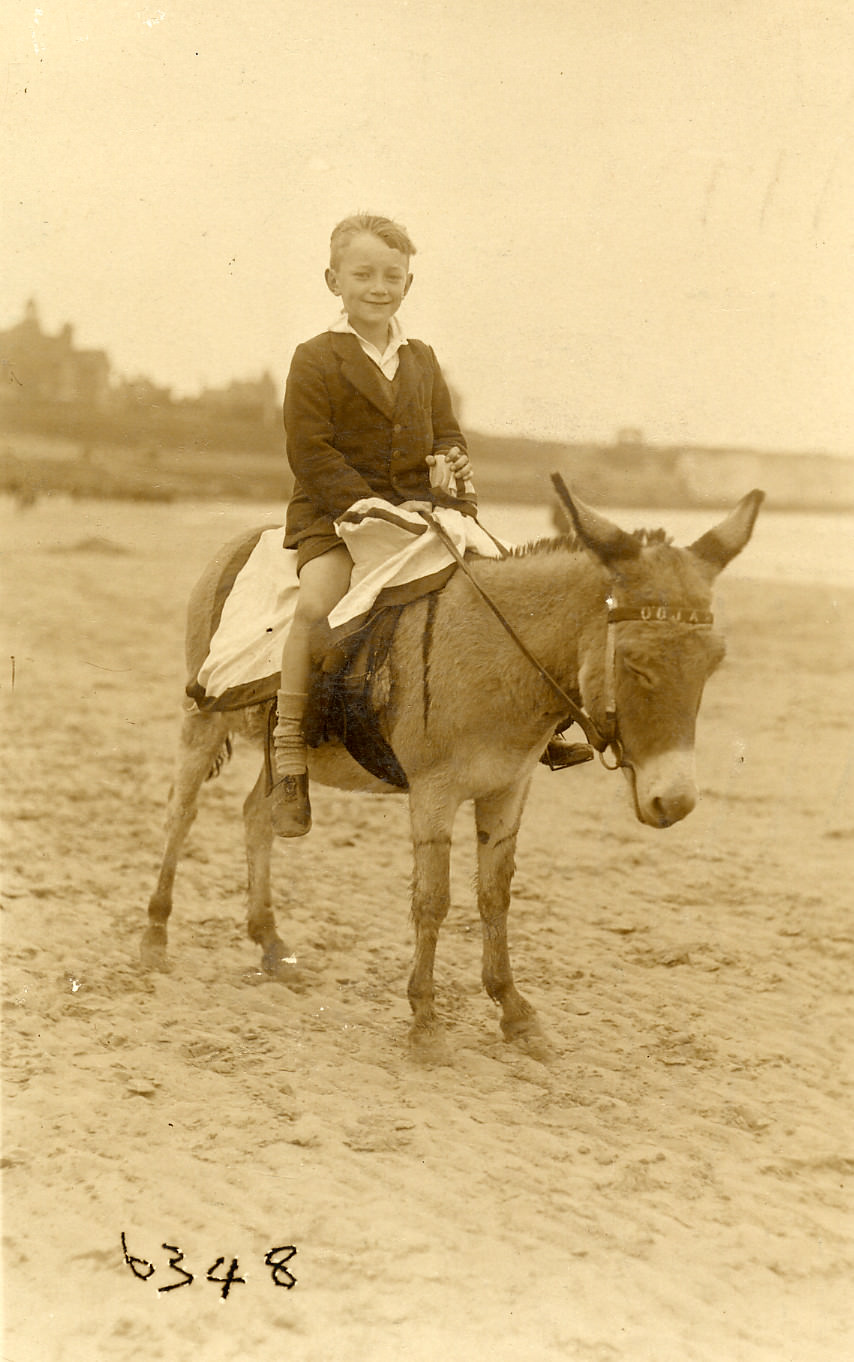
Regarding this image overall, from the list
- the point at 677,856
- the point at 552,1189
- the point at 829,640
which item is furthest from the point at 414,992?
the point at 829,640

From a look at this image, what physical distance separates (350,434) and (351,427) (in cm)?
Result: 2

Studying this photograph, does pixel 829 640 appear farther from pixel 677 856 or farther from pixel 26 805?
pixel 26 805

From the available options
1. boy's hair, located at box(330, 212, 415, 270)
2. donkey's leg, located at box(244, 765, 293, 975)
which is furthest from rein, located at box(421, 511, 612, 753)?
donkey's leg, located at box(244, 765, 293, 975)

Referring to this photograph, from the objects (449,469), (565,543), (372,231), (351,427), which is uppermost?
(372,231)

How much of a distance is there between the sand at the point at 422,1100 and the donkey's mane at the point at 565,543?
1870 millimetres

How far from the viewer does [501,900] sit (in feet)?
13.5

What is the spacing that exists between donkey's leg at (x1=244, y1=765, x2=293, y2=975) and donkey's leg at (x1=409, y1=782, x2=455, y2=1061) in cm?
98

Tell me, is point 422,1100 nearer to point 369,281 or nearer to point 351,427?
point 351,427

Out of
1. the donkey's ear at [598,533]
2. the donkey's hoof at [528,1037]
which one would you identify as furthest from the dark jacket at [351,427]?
the donkey's hoof at [528,1037]

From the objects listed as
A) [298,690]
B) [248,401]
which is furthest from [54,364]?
[298,690]

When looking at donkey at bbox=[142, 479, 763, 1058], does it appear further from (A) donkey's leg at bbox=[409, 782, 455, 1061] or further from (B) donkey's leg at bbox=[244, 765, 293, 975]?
(B) donkey's leg at bbox=[244, 765, 293, 975]

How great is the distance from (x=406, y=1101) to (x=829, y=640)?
30.1ft

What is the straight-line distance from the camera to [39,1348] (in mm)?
2887

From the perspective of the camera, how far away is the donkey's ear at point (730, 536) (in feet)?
10.8
